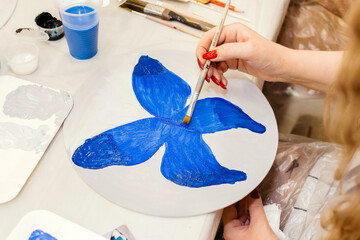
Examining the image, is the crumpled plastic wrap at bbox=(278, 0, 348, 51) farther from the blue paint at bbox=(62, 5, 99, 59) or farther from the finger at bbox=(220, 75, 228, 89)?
the blue paint at bbox=(62, 5, 99, 59)

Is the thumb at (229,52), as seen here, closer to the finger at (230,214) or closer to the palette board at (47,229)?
Answer: the finger at (230,214)

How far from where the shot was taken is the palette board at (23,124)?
0.64 m

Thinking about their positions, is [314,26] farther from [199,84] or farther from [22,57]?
[22,57]

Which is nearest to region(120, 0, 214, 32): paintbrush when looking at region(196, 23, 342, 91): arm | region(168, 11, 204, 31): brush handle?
region(168, 11, 204, 31): brush handle

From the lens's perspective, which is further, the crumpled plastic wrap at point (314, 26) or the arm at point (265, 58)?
the crumpled plastic wrap at point (314, 26)

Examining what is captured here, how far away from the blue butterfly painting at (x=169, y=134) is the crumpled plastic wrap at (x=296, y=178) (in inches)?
7.2

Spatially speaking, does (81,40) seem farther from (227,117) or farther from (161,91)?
(227,117)

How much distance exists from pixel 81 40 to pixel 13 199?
37 cm

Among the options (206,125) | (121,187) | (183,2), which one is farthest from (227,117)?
(183,2)

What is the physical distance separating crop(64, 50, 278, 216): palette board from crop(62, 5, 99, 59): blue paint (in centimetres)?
6

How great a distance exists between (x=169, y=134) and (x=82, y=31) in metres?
0.30

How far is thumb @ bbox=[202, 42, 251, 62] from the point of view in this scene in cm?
76

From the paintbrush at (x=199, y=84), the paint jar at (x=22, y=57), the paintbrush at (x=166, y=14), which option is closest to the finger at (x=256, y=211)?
the paintbrush at (x=199, y=84)

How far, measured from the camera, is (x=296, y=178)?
2.77 ft
